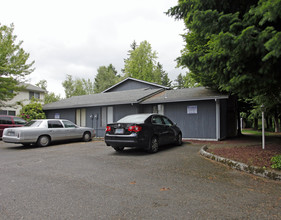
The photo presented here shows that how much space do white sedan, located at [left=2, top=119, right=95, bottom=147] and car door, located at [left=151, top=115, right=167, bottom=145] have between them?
5756 millimetres

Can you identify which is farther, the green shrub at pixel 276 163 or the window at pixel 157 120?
the window at pixel 157 120

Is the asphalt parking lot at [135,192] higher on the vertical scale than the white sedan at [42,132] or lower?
lower

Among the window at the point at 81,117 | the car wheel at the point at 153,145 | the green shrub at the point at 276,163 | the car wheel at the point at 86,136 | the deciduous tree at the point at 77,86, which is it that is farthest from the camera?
the deciduous tree at the point at 77,86

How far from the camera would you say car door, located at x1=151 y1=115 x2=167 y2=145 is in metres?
8.08

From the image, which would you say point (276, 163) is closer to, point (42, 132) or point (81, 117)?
point (42, 132)

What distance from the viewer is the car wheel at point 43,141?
10.2 metres

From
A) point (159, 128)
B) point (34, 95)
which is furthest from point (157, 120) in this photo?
point (34, 95)

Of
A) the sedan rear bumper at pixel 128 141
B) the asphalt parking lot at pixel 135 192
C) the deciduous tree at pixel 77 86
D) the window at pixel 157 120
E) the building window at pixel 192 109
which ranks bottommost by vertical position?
the asphalt parking lot at pixel 135 192

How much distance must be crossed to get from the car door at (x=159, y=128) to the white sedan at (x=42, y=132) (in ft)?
18.9

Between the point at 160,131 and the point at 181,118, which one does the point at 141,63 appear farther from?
the point at 160,131

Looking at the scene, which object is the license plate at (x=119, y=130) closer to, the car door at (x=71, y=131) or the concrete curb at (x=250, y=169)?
the concrete curb at (x=250, y=169)

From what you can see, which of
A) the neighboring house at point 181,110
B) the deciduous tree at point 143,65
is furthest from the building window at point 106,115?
the deciduous tree at point 143,65

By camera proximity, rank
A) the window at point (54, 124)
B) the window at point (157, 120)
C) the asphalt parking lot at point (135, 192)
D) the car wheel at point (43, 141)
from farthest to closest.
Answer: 1. the window at point (54, 124)
2. the car wheel at point (43, 141)
3. the window at point (157, 120)
4. the asphalt parking lot at point (135, 192)

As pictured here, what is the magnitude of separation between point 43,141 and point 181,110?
856 cm
